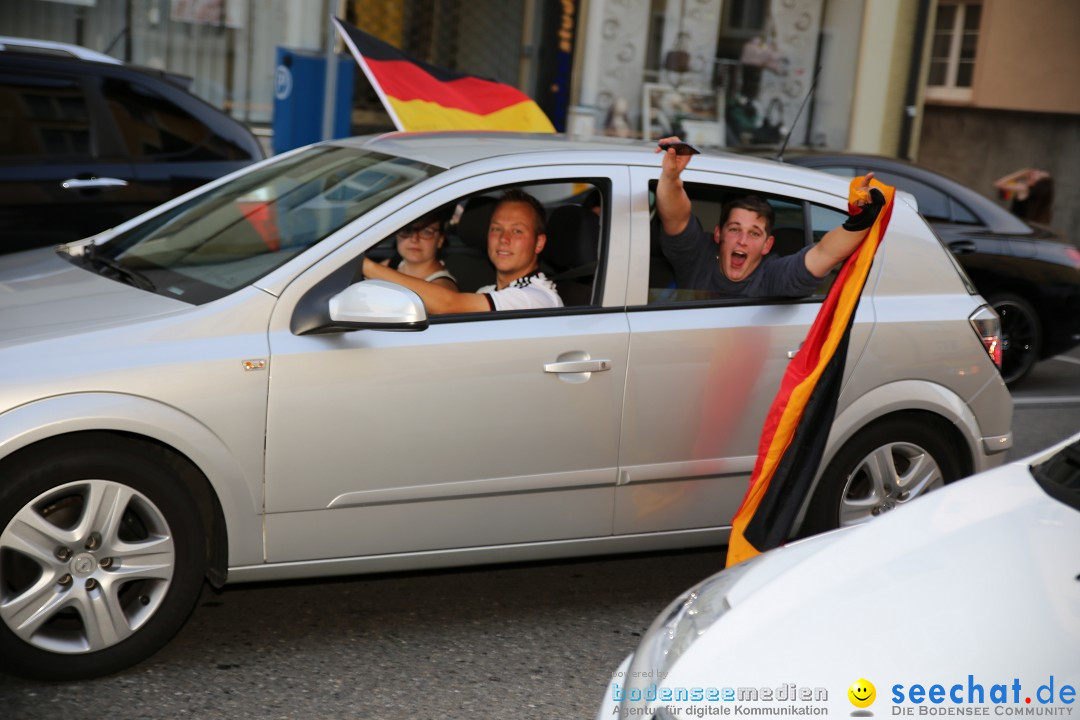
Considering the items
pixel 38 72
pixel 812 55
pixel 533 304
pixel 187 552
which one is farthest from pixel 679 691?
pixel 812 55

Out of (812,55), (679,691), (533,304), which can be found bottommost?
(679,691)

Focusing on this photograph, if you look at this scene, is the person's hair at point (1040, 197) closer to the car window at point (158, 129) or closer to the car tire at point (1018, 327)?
the car tire at point (1018, 327)

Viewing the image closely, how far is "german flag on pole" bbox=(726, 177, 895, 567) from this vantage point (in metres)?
4.18

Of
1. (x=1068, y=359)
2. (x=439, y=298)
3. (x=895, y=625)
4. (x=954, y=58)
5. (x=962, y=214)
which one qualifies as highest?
(x=954, y=58)

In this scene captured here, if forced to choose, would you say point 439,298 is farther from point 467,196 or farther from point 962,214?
point 962,214

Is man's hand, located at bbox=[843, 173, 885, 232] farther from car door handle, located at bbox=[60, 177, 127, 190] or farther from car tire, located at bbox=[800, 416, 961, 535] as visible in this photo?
car door handle, located at bbox=[60, 177, 127, 190]

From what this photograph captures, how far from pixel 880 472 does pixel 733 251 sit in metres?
0.98

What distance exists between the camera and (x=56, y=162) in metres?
7.02

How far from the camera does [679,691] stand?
2.50m

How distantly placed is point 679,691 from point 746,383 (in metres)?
2.08

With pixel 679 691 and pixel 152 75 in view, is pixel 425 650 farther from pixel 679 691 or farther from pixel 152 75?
pixel 152 75

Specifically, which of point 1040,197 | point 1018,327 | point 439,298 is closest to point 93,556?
point 439,298

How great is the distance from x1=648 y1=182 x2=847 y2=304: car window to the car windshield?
0.88 metres

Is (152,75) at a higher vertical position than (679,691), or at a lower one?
higher
